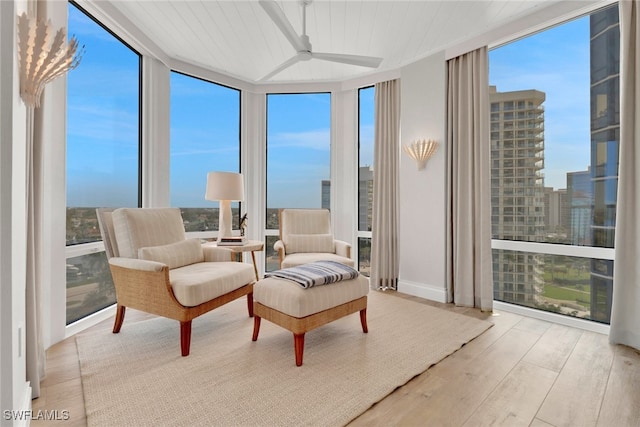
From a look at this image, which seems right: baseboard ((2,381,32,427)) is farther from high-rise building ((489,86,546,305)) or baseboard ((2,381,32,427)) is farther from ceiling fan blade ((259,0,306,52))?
high-rise building ((489,86,546,305))

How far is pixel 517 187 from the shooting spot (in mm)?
3102

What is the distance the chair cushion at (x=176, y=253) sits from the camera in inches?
94.7

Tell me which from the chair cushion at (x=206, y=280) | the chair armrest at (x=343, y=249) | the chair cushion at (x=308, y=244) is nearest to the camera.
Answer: the chair cushion at (x=206, y=280)

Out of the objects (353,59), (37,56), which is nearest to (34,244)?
(37,56)

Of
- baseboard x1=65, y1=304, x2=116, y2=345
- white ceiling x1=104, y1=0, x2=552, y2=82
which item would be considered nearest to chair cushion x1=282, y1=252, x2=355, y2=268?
baseboard x1=65, y1=304, x2=116, y2=345

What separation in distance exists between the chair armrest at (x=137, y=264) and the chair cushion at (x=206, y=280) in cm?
14

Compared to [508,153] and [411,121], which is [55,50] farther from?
[508,153]

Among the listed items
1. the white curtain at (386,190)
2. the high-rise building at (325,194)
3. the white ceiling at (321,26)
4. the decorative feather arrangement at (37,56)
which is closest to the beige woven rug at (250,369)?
the white curtain at (386,190)

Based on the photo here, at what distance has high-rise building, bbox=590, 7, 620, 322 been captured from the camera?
252cm

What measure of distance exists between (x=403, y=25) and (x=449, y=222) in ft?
6.55

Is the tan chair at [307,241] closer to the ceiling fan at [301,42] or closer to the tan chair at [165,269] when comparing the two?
the tan chair at [165,269]

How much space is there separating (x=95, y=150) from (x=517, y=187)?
13.1ft

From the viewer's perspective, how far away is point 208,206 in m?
4.22

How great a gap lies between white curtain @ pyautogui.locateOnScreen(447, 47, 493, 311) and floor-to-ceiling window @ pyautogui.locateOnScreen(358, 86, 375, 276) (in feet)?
3.86
